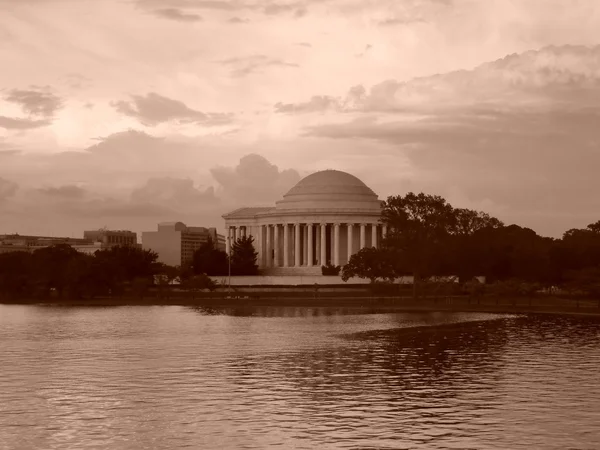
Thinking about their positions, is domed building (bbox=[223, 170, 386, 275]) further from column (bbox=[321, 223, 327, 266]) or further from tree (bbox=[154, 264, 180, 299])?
tree (bbox=[154, 264, 180, 299])

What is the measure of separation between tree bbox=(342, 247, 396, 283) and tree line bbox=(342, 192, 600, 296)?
12 cm

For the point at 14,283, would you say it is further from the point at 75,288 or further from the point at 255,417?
the point at 255,417

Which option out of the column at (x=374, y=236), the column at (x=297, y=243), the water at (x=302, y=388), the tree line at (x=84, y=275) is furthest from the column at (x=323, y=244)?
the water at (x=302, y=388)

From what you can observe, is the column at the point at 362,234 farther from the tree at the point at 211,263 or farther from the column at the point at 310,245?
the tree at the point at 211,263

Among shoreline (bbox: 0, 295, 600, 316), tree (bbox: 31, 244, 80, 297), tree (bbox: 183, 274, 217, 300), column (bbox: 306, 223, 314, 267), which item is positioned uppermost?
column (bbox: 306, 223, 314, 267)

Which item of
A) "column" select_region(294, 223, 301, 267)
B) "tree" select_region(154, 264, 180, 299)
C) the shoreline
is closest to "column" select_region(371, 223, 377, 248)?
"column" select_region(294, 223, 301, 267)

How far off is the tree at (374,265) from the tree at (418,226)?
5.33 metres

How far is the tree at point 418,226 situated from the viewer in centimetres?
12406

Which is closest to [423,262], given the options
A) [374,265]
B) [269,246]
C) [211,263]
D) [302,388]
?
[374,265]

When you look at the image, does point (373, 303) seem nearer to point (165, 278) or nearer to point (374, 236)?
point (165, 278)

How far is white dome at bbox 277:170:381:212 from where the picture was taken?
187500mm

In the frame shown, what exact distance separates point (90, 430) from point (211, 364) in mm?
18622

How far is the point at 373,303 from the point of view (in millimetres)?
119125

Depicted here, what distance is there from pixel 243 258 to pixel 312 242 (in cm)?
1409
